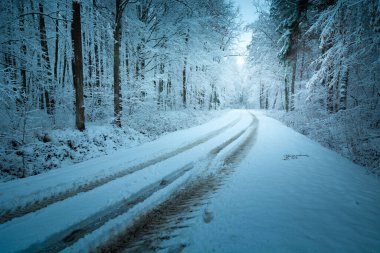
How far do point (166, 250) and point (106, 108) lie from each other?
10.4 m

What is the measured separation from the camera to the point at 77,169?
5.85 meters

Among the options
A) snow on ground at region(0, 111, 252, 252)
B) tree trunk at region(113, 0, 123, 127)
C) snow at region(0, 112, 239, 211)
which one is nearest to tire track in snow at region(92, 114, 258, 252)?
snow on ground at region(0, 111, 252, 252)

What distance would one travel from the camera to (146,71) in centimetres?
1359

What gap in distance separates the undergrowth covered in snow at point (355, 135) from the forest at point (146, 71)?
0.05 metres

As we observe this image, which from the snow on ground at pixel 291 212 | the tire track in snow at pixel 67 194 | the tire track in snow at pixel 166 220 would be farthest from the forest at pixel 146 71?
the tire track in snow at pixel 166 220

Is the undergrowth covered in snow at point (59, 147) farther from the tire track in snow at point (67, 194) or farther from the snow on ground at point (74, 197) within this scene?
the tire track in snow at point (67, 194)

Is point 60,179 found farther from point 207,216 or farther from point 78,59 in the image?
point 78,59

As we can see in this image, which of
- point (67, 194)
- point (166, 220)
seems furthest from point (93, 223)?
point (67, 194)

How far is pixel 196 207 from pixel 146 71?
37.8 ft

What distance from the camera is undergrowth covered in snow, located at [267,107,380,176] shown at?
7074mm

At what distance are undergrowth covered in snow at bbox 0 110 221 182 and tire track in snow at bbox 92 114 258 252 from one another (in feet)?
15.1

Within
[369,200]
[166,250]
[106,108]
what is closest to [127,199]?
[166,250]

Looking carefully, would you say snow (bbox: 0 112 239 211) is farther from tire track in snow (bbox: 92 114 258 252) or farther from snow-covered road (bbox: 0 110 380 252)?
tire track in snow (bbox: 92 114 258 252)

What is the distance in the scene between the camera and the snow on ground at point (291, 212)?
9.05 ft
